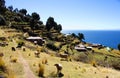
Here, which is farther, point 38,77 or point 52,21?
point 52,21

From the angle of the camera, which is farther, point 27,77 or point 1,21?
point 1,21

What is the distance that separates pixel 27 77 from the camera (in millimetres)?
23047

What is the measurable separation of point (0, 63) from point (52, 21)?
4371 inches

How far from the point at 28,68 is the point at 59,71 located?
3375mm

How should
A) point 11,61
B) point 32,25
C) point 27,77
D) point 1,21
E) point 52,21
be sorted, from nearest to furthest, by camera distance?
point 27,77 < point 11,61 < point 1,21 < point 32,25 < point 52,21

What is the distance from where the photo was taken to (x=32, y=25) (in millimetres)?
120375

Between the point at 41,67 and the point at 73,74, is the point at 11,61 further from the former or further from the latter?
the point at 73,74

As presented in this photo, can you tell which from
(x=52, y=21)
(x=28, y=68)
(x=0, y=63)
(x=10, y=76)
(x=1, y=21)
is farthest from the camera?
(x=52, y=21)

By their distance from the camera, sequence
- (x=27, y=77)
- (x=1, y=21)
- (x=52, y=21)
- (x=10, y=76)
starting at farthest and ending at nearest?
(x=52, y=21), (x=1, y=21), (x=27, y=77), (x=10, y=76)

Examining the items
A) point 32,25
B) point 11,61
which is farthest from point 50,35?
point 11,61

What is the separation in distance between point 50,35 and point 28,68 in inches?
3118

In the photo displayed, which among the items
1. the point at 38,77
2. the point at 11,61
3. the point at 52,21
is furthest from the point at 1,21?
the point at 38,77

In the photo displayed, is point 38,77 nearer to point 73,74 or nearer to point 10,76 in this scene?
point 10,76

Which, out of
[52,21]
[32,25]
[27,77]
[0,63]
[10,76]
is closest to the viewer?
[10,76]
